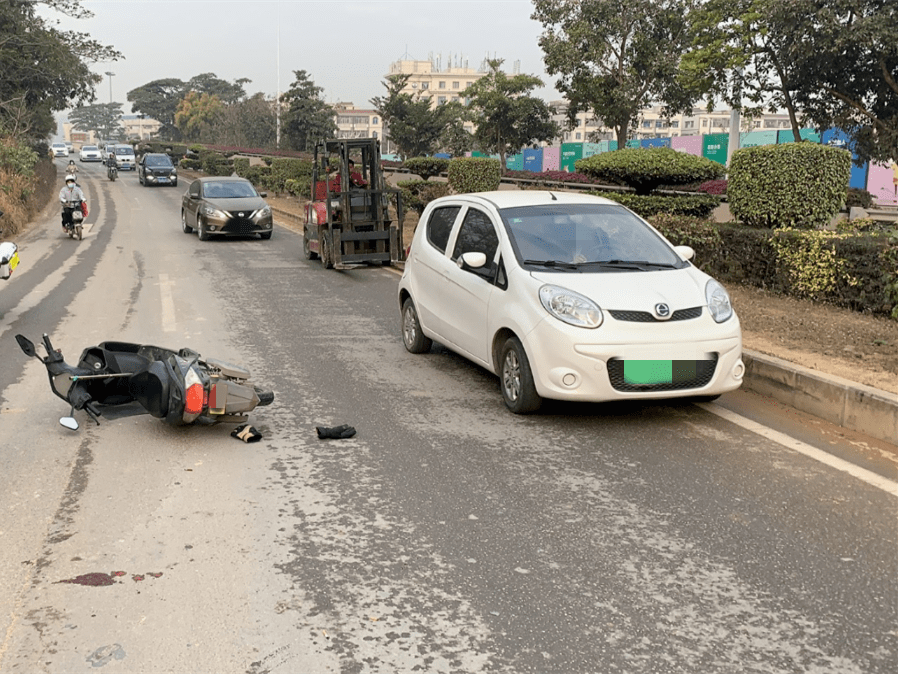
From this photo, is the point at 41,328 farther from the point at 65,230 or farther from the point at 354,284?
the point at 65,230

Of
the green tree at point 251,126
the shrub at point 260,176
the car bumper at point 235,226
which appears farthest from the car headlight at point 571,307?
the green tree at point 251,126

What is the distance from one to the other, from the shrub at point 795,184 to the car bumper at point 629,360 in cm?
612

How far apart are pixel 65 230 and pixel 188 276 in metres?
9.65

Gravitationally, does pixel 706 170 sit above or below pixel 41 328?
above

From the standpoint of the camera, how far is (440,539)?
177 inches

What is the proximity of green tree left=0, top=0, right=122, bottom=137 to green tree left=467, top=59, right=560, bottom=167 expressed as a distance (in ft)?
63.9

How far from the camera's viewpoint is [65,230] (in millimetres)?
23688

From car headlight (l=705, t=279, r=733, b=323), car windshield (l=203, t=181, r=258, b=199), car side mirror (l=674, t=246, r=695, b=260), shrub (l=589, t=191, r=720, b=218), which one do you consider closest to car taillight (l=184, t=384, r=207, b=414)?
car headlight (l=705, t=279, r=733, b=323)

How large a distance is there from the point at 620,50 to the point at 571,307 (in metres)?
32.6

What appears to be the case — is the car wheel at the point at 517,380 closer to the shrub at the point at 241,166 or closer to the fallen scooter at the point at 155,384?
the fallen scooter at the point at 155,384

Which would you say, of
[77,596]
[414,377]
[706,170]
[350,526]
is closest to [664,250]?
[414,377]

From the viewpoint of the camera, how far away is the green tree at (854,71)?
78.8 feet

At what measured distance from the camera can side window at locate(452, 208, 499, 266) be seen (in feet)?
24.6

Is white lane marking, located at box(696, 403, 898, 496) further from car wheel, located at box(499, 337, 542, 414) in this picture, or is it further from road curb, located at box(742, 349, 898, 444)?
car wheel, located at box(499, 337, 542, 414)
